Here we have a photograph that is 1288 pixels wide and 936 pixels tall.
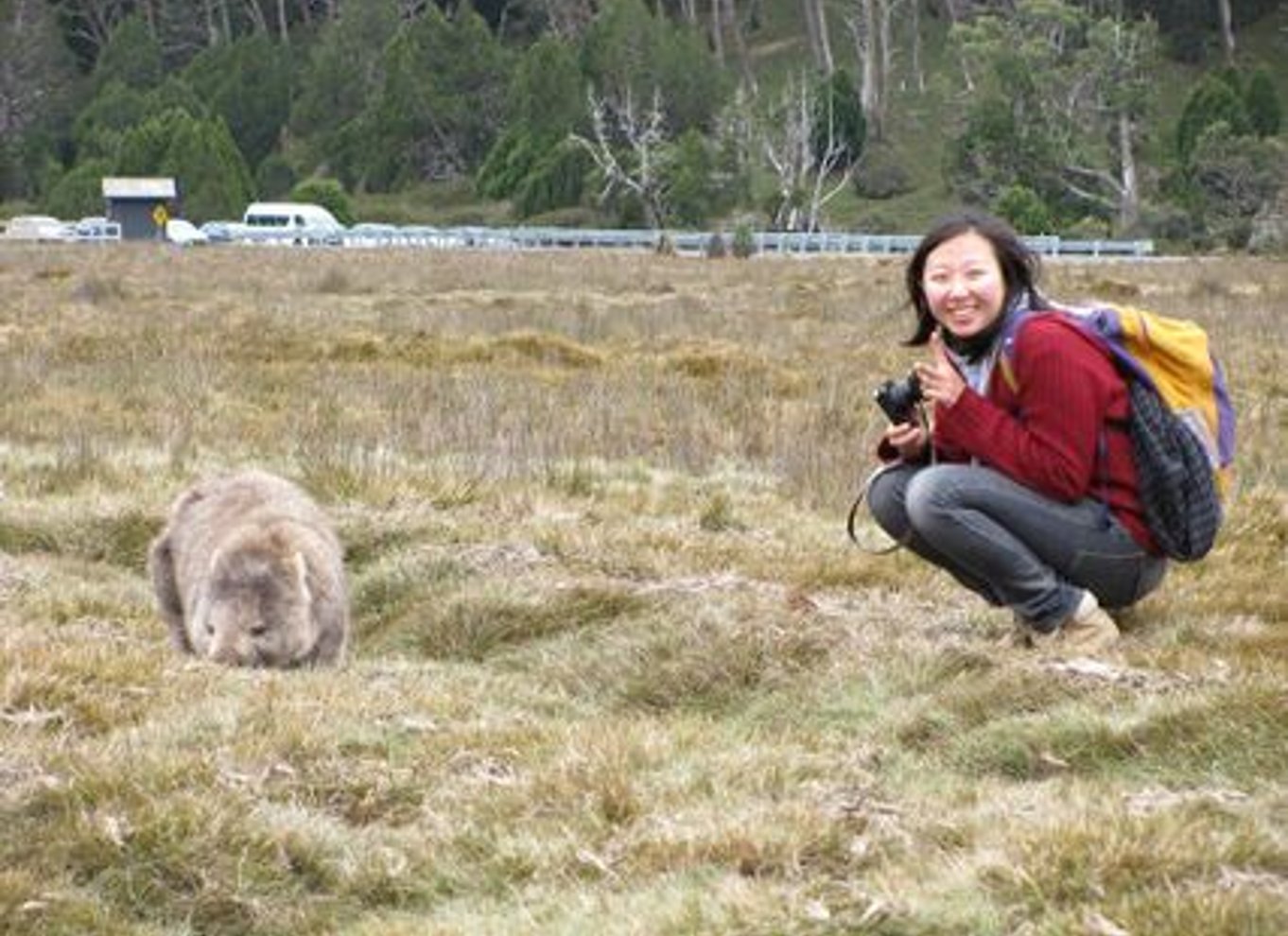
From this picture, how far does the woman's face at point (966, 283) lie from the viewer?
7145 millimetres

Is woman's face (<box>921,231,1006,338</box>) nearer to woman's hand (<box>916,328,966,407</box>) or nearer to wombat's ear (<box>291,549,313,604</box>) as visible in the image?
woman's hand (<box>916,328,966,407</box>)

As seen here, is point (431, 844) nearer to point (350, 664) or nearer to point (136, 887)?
point (136, 887)

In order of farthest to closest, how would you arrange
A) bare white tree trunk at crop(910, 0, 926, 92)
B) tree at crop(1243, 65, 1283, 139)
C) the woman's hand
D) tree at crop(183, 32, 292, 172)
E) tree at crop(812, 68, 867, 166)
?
tree at crop(183, 32, 292, 172) < bare white tree trunk at crop(910, 0, 926, 92) < tree at crop(812, 68, 867, 166) < tree at crop(1243, 65, 1283, 139) < the woman's hand

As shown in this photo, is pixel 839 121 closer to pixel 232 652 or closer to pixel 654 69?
pixel 654 69

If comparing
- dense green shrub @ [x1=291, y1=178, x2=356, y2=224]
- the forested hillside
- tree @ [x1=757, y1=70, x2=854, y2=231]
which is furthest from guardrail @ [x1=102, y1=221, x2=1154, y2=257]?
dense green shrub @ [x1=291, y1=178, x2=356, y2=224]

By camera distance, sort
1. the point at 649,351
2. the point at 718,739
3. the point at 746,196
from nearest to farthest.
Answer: the point at 718,739, the point at 649,351, the point at 746,196

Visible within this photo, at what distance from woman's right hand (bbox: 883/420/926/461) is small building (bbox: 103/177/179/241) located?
193ft

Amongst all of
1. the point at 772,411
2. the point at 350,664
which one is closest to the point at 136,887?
the point at 350,664

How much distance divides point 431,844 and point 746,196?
204 feet

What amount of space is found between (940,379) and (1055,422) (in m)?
0.41

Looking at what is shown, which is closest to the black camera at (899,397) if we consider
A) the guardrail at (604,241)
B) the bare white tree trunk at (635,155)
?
the guardrail at (604,241)

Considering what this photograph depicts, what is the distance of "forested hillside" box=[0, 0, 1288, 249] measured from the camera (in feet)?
205

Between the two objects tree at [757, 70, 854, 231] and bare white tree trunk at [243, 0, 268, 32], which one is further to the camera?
bare white tree trunk at [243, 0, 268, 32]

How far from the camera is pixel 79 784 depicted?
5898mm
